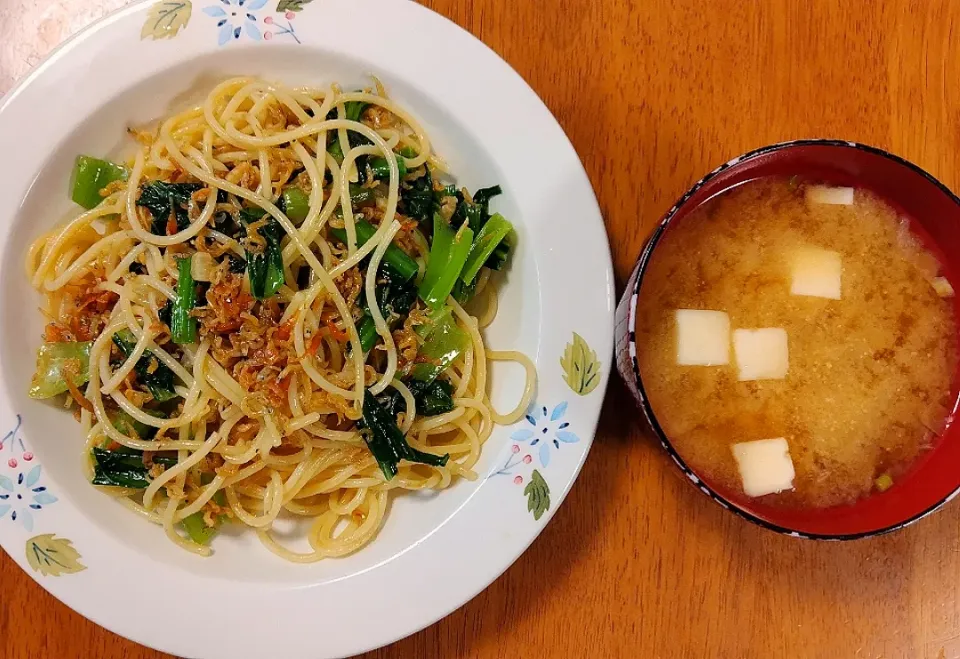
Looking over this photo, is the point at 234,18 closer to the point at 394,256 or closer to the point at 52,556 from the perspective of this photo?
the point at 394,256

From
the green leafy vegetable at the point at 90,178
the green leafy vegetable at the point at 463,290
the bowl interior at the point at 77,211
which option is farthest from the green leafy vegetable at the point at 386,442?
the green leafy vegetable at the point at 90,178

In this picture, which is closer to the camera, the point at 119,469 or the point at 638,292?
the point at 638,292

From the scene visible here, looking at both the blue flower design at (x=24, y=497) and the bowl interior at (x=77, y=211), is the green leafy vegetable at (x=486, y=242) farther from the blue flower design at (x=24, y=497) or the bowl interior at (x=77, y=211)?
the blue flower design at (x=24, y=497)

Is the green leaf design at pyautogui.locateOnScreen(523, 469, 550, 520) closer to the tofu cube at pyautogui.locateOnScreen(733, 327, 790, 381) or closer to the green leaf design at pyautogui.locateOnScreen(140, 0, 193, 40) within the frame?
the tofu cube at pyautogui.locateOnScreen(733, 327, 790, 381)

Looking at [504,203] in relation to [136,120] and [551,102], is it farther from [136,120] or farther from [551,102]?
[136,120]

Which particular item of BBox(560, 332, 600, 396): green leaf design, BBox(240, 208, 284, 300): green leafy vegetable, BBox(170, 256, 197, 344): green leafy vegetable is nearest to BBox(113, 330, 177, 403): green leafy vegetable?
BBox(170, 256, 197, 344): green leafy vegetable

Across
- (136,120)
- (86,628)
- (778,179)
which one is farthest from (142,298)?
(778,179)

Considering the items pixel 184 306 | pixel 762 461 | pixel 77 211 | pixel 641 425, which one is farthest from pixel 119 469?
pixel 762 461
